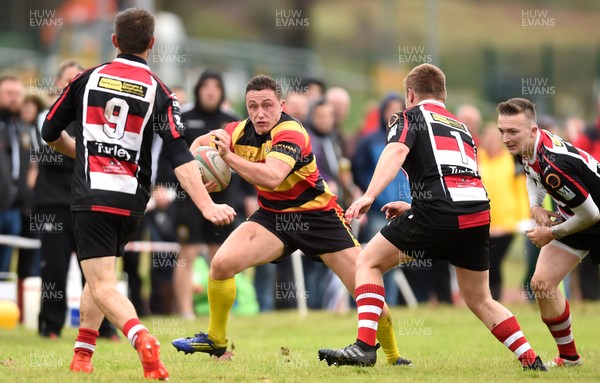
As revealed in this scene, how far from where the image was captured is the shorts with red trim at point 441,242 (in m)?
7.92

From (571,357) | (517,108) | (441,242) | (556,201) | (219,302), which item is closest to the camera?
(441,242)

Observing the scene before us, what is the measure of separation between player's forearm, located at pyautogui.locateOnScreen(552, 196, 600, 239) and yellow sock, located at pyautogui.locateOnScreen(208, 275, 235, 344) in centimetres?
259

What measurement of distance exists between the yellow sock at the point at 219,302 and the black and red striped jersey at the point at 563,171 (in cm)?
254

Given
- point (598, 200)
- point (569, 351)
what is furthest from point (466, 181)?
point (569, 351)

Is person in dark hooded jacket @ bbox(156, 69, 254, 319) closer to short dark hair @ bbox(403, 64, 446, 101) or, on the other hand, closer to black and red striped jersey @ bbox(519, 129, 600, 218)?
short dark hair @ bbox(403, 64, 446, 101)

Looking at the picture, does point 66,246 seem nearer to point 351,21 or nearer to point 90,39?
point 90,39

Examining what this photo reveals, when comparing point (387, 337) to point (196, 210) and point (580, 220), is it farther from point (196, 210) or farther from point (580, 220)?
point (196, 210)

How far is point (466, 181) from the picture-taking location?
8.02m

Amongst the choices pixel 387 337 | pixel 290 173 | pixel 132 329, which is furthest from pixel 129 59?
pixel 387 337

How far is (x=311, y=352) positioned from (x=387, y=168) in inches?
101

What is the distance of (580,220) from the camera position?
8203mm

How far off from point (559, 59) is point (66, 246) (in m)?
23.6

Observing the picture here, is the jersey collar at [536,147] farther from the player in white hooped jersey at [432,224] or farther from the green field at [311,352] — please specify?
the green field at [311,352]

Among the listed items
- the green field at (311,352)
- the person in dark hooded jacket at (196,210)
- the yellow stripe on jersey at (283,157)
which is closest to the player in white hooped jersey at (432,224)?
the green field at (311,352)
